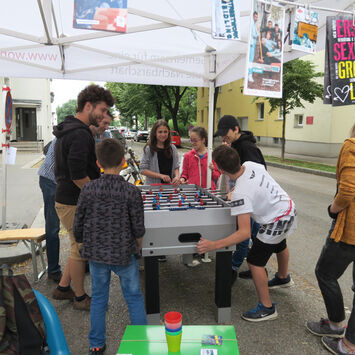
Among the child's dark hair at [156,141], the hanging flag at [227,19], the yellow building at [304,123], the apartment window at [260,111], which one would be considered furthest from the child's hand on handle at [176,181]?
the apartment window at [260,111]

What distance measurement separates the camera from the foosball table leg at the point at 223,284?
9.64 feet

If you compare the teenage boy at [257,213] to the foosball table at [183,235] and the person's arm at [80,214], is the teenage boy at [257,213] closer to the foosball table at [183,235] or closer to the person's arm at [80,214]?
the foosball table at [183,235]

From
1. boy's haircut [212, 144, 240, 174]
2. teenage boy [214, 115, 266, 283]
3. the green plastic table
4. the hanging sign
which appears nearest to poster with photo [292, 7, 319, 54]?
teenage boy [214, 115, 266, 283]

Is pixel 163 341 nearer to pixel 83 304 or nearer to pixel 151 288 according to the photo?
pixel 151 288

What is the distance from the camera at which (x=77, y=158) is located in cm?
276

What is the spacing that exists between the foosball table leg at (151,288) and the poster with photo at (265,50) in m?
1.77

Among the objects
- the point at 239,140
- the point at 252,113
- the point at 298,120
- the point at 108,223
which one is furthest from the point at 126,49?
the point at 252,113

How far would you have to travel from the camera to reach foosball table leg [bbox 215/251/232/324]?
294 centimetres

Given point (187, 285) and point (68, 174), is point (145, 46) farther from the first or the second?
point (187, 285)

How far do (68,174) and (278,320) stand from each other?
2391 mm

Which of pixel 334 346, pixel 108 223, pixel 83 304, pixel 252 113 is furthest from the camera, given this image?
pixel 252 113

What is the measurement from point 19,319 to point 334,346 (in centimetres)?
233

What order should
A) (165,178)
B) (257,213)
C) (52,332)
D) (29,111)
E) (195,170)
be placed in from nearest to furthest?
(52,332)
(257,213)
(165,178)
(195,170)
(29,111)

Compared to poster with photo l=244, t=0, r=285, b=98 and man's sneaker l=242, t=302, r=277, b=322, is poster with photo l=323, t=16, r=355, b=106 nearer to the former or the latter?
poster with photo l=244, t=0, r=285, b=98
